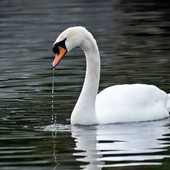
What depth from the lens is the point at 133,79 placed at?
52.0 feet

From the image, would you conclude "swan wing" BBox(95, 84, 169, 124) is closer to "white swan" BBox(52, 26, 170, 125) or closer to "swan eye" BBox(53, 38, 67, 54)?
"white swan" BBox(52, 26, 170, 125)

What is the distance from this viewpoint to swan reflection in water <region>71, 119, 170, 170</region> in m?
10.2

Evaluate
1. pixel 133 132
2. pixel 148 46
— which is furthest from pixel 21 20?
pixel 133 132

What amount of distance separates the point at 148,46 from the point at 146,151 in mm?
10125

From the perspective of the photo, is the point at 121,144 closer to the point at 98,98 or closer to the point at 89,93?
the point at 89,93

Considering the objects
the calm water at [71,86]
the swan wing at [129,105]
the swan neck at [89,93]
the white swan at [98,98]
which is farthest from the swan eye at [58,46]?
the swan wing at [129,105]

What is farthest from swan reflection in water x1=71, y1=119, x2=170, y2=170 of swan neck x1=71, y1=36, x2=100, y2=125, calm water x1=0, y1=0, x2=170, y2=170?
swan neck x1=71, y1=36, x2=100, y2=125

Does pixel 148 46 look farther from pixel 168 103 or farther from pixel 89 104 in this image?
pixel 89 104

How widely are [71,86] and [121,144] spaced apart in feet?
14.0

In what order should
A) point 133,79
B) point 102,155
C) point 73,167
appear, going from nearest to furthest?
point 73,167, point 102,155, point 133,79

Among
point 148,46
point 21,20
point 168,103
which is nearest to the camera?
point 168,103

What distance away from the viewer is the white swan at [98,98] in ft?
40.2

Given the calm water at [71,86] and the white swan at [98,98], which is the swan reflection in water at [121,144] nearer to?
the calm water at [71,86]

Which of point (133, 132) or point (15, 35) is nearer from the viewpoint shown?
point (133, 132)
